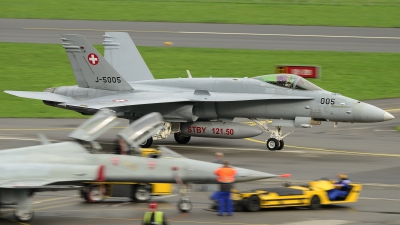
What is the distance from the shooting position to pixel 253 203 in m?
18.3

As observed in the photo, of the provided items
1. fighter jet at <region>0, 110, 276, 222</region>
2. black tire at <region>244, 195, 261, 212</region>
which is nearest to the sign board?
black tire at <region>244, 195, 261, 212</region>

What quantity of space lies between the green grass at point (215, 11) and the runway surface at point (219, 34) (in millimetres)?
1447

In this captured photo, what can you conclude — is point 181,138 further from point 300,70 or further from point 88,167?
point 88,167

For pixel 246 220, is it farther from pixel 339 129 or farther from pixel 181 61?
pixel 181 61

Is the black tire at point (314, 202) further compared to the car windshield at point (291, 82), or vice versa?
the car windshield at point (291, 82)

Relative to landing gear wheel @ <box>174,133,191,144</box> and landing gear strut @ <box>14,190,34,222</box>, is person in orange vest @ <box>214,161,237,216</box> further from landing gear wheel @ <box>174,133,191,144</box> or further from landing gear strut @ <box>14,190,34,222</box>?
landing gear wheel @ <box>174,133,191,144</box>

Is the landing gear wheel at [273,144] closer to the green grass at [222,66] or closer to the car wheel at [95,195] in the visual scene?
the car wheel at [95,195]

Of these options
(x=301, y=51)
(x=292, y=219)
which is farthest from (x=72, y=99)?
(x=301, y=51)

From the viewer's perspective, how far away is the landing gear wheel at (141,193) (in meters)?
19.0

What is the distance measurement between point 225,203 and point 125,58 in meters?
14.9

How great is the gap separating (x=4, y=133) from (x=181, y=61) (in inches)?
711

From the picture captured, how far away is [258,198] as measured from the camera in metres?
18.3

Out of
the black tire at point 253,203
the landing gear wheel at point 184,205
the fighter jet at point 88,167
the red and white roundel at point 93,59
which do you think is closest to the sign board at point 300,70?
the red and white roundel at point 93,59

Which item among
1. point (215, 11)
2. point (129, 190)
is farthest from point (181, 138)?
point (215, 11)
